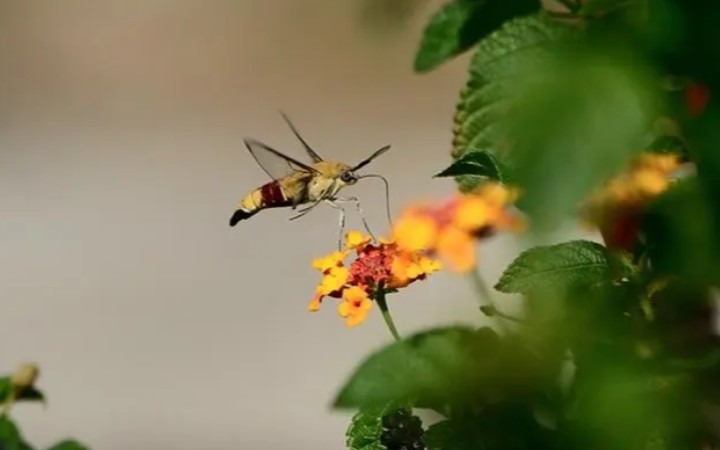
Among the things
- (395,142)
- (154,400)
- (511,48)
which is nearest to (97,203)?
(154,400)

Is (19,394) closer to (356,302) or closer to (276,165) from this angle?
(276,165)

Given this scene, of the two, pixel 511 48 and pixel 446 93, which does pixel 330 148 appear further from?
pixel 511 48

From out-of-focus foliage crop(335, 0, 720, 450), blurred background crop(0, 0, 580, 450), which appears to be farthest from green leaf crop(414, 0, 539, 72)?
blurred background crop(0, 0, 580, 450)

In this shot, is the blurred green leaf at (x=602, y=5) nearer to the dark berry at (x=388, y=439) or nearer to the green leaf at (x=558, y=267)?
the green leaf at (x=558, y=267)

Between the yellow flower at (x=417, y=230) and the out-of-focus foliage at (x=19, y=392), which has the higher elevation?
the out-of-focus foliage at (x=19, y=392)

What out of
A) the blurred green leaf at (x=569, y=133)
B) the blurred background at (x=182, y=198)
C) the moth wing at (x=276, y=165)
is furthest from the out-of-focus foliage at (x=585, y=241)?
the blurred background at (x=182, y=198)

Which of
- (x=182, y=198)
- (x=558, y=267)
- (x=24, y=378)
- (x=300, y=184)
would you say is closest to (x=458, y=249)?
(x=558, y=267)
